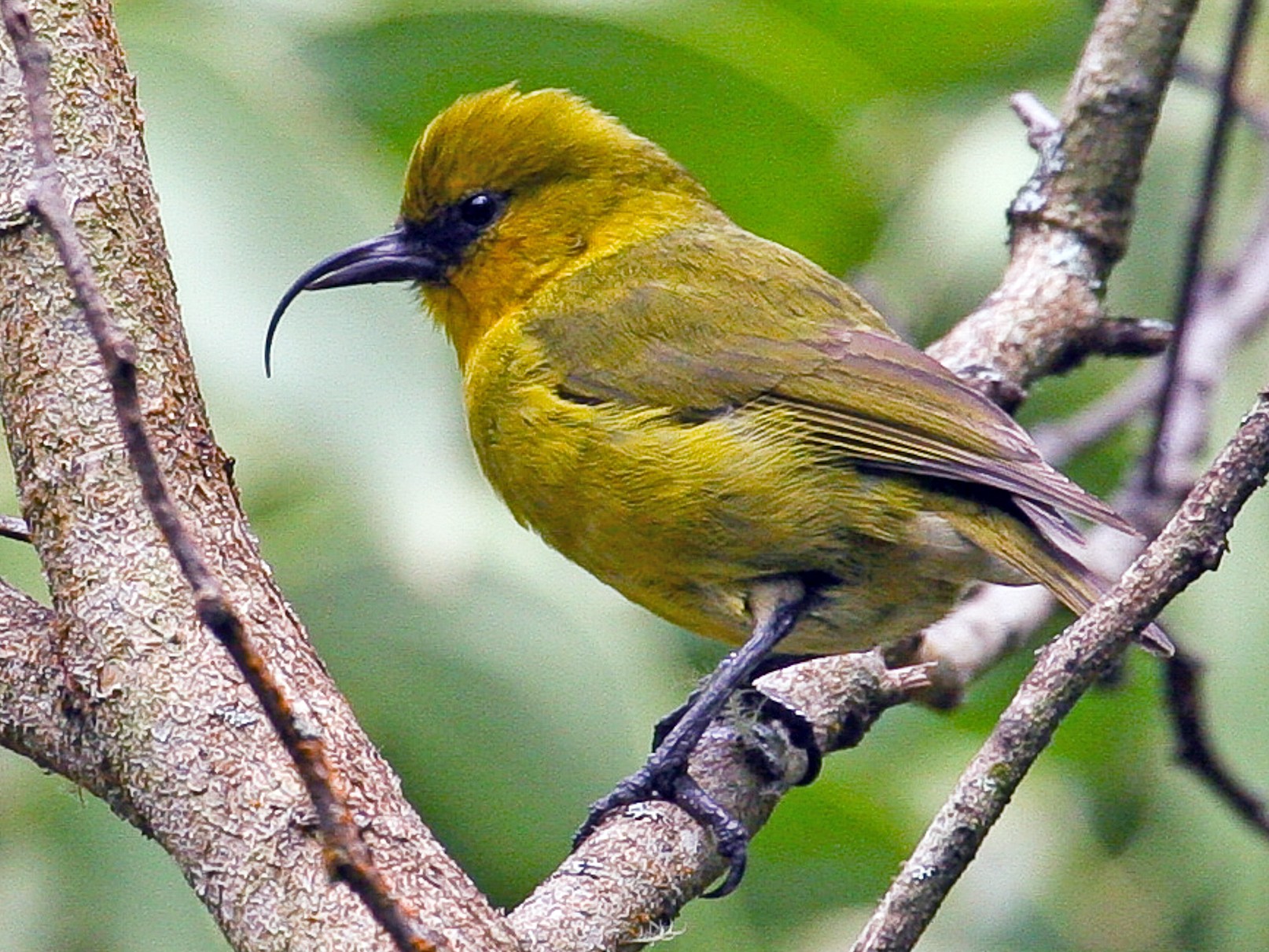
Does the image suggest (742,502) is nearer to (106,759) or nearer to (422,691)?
(422,691)

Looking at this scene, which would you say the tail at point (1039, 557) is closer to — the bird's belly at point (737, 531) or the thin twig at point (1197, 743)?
the bird's belly at point (737, 531)

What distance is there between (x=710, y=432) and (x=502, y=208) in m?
0.85

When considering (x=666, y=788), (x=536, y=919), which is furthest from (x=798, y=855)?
(x=536, y=919)

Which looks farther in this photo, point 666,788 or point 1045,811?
point 1045,811

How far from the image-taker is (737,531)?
3.43 metres

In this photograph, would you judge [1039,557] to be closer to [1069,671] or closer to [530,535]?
[1069,671]

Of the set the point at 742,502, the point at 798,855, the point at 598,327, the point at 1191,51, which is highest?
the point at 1191,51

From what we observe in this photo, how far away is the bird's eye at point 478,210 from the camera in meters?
4.11

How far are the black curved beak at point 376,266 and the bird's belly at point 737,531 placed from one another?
1.87 feet

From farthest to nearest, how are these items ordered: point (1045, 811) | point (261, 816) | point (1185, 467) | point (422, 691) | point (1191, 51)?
point (1191, 51) < point (1045, 811) < point (1185, 467) < point (422, 691) < point (261, 816)

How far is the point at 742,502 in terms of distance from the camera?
343 centimetres

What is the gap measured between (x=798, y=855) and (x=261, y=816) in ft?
7.32

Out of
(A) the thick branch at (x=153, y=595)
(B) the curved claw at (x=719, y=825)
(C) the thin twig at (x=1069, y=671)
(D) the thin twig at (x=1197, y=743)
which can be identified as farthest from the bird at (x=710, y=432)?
(C) the thin twig at (x=1069, y=671)

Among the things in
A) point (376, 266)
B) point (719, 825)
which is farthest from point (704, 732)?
point (376, 266)
